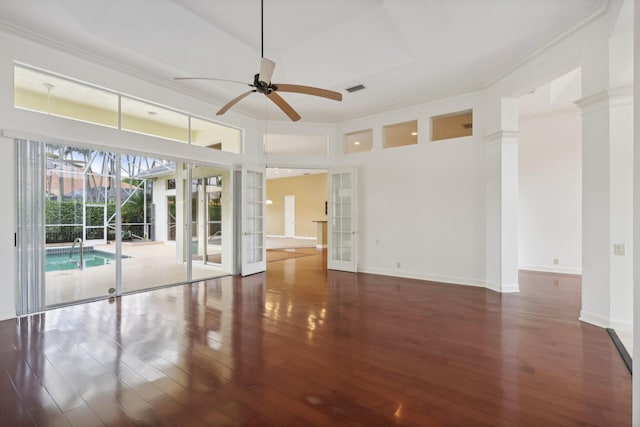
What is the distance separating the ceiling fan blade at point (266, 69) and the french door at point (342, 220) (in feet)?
13.1

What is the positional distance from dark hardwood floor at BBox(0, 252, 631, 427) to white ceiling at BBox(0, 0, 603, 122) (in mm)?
3615

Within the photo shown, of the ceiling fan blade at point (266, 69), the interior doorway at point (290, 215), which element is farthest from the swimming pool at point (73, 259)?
the interior doorway at point (290, 215)

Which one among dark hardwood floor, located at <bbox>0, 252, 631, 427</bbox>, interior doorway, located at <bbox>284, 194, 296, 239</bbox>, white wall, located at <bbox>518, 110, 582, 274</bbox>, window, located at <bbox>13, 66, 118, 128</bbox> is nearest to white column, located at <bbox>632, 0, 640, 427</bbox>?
dark hardwood floor, located at <bbox>0, 252, 631, 427</bbox>

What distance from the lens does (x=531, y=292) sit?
5.00 m

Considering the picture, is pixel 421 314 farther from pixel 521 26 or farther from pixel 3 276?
pixel 3 276

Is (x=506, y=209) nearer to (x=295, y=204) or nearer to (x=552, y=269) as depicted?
(x=552, y=269)

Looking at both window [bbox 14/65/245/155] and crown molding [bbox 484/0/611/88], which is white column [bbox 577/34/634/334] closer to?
crown molding [bbox 484/0/611/88]

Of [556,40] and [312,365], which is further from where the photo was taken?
[556,40]

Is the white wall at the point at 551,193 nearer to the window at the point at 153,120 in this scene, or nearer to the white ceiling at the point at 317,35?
the white ceiling at the point at 317,35

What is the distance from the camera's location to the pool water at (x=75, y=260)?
13.6 feet

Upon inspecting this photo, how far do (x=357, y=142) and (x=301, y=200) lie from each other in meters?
7.90

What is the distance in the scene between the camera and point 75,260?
4.57m

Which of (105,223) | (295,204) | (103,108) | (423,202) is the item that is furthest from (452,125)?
(295,204)

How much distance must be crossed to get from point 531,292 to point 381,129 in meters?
4.22
